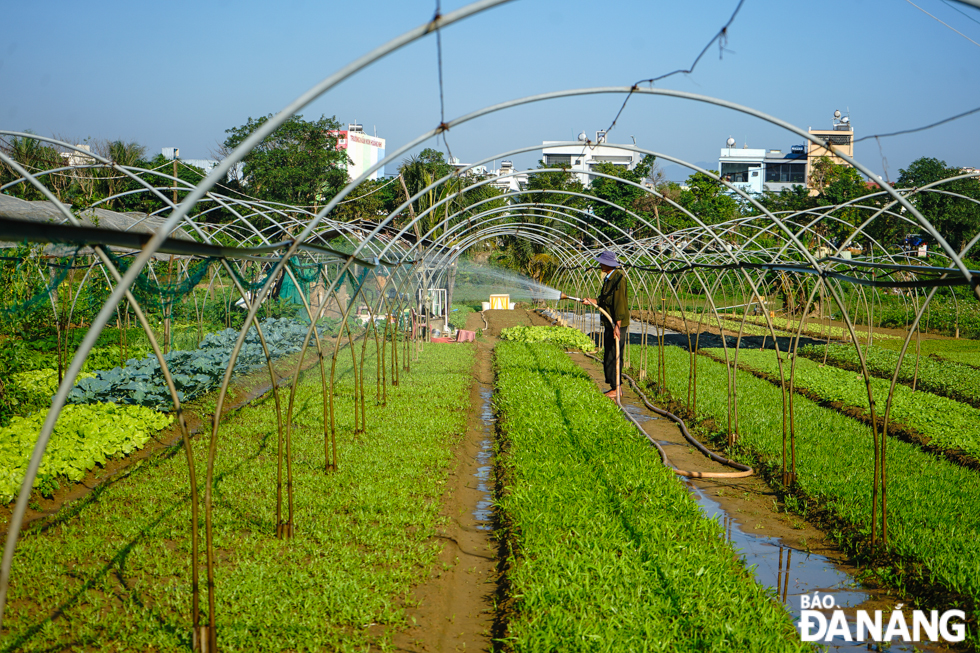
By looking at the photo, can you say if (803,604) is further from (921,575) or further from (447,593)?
(447,593)

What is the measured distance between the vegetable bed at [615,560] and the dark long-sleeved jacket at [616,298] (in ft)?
8.96

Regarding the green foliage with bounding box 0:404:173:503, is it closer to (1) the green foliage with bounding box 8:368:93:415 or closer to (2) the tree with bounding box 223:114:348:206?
(1) the green foliage with bounding box 8:368:93:415

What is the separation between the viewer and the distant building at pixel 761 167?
237 ft

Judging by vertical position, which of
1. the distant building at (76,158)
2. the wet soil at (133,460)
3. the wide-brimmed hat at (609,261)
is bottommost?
the wet soil at (133,460)

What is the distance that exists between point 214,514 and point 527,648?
310 cm

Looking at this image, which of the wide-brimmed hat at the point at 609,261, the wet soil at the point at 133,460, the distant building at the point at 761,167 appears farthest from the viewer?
the distant building at the point at 761,167

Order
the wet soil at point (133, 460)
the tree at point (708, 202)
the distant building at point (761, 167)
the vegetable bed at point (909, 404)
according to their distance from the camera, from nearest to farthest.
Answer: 1. the wet soil at point (133, 460)
2. the vegetable bed at point (909, 404)
3. the tree at point (708, 202)
4. the distant building at point (761, 167)

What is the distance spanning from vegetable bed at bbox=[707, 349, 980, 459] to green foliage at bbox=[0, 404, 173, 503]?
8919 mm

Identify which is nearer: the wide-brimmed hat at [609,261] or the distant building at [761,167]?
the wide-brimmed hat at [609,261]

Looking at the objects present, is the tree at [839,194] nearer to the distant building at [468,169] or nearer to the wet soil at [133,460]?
the distant building at [468,169]

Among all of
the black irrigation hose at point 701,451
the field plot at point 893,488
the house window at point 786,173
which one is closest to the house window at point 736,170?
the house window at point 786,173

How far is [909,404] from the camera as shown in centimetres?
978

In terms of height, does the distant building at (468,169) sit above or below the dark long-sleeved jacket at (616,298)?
above

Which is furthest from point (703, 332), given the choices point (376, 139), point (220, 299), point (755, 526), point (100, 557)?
point (376, 139)
